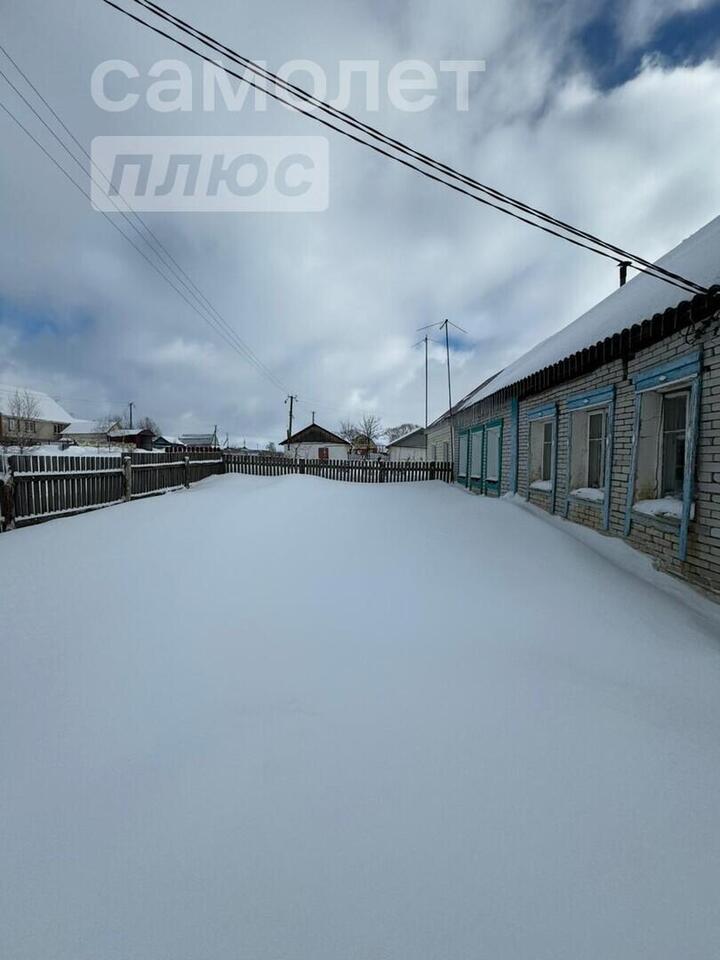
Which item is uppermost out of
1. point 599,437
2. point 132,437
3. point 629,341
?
point 132,437

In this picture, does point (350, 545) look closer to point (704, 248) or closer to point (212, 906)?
point (212, 906)

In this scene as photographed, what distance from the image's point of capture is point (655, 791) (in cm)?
172

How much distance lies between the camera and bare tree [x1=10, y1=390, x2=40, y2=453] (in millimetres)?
39100

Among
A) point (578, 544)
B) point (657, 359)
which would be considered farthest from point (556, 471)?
point (657, 359)

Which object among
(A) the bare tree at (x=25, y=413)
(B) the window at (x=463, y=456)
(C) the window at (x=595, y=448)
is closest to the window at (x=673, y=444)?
(C) the window at (x=595, y=448)

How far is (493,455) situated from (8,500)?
9985 mm

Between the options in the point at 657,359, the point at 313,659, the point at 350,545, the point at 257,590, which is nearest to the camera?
the point at 313,659

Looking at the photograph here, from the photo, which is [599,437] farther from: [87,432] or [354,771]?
[87,432]

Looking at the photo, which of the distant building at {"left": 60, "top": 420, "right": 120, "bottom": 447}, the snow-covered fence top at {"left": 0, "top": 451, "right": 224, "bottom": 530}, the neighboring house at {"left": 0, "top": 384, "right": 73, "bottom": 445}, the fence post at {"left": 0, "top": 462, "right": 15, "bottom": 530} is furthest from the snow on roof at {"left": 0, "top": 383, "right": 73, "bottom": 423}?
the fence post at {"left": 0, "top": 462, "right": 15, "bottom": 530}

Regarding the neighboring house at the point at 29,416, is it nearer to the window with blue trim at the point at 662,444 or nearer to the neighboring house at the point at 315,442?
the neighboring house at the point at 315,442

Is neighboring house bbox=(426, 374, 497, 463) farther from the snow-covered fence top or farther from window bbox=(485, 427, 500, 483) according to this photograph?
the snow-covered fence top

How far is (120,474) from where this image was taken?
8.48 metres

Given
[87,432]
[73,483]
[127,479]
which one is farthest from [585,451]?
[87,432]

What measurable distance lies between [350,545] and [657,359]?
Answer: 4.24 meters
